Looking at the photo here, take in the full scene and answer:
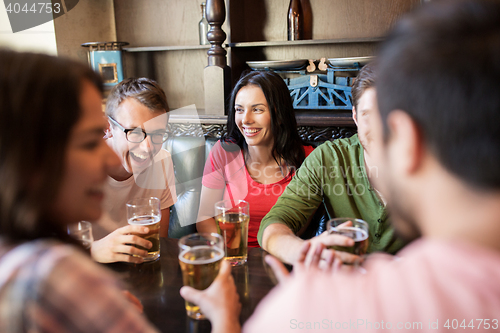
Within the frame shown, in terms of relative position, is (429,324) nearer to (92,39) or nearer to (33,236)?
(33,236)

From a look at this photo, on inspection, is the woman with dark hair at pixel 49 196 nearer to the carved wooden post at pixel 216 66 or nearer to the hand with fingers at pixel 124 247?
the hand with fingers at pixel 124 247

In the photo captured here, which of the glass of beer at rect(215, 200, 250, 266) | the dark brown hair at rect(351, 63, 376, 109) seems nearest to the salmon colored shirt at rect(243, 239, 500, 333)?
the glass of beer at rect(215, 200, 250, 266)

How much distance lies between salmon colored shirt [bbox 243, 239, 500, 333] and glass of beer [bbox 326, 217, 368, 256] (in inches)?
18.2

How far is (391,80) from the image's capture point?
0.58 m

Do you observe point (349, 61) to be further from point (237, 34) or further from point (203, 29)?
point (203, 29)

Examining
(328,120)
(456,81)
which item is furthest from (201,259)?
(328,120)

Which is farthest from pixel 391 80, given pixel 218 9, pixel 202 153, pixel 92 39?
pixel 92 39

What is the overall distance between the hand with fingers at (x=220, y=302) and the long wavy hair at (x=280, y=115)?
47.4 inches

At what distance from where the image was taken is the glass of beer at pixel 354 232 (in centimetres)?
98

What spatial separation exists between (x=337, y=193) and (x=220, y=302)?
0.95 metres

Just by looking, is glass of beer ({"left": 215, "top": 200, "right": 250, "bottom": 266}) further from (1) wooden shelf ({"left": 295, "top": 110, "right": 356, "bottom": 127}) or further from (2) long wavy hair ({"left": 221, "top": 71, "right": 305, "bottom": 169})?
(1) wooden shelf ({"left": 295, "top": 110, "right": 356, "bottom": 127})

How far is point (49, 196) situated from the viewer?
1.95 ft

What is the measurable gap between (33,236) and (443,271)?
60 centimetres

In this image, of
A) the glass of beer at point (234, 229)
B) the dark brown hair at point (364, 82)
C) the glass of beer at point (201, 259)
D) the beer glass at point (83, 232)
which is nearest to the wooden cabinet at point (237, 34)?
the dark brown hair at point (364, 82)
